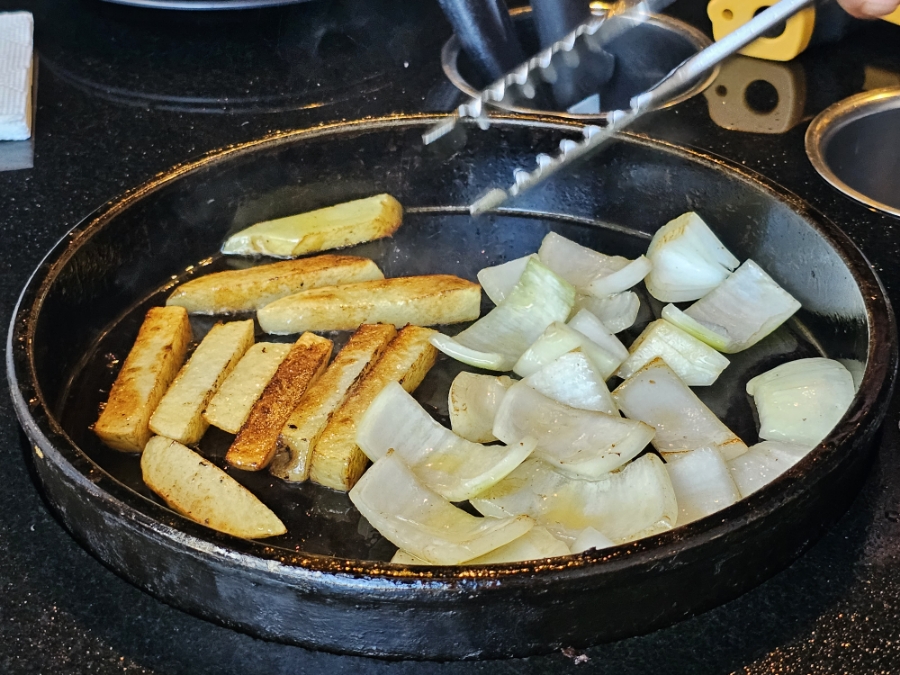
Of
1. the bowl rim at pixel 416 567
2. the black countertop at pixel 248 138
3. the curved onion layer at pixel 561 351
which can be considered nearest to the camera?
the bowl rim at pixel 416 567

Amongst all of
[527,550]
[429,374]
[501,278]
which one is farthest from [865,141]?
[527,550]

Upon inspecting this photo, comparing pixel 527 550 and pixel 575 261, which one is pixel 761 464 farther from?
pixel 575 261

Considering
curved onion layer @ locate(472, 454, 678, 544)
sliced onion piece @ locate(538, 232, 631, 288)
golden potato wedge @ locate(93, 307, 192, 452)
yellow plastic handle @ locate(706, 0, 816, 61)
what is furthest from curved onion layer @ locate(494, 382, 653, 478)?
yellow plastic handle @ locate(706, 0, 816, 61)

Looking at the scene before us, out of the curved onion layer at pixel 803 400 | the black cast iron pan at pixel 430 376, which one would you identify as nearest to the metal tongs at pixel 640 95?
the black cast iron pan at pixel 430 376

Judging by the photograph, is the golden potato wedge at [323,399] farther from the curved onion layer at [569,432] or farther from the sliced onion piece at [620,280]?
the sliced onion piece at [620,280]

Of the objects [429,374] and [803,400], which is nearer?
[803,400]

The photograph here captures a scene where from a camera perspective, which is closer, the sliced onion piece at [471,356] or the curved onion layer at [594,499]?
the curved onion layer at [594,499]

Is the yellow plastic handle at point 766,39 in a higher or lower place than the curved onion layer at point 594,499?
higher

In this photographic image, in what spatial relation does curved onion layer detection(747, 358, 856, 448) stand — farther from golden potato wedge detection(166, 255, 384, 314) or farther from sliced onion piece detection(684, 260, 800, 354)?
golden potato wedge detection(166, 255, 384, 314)
